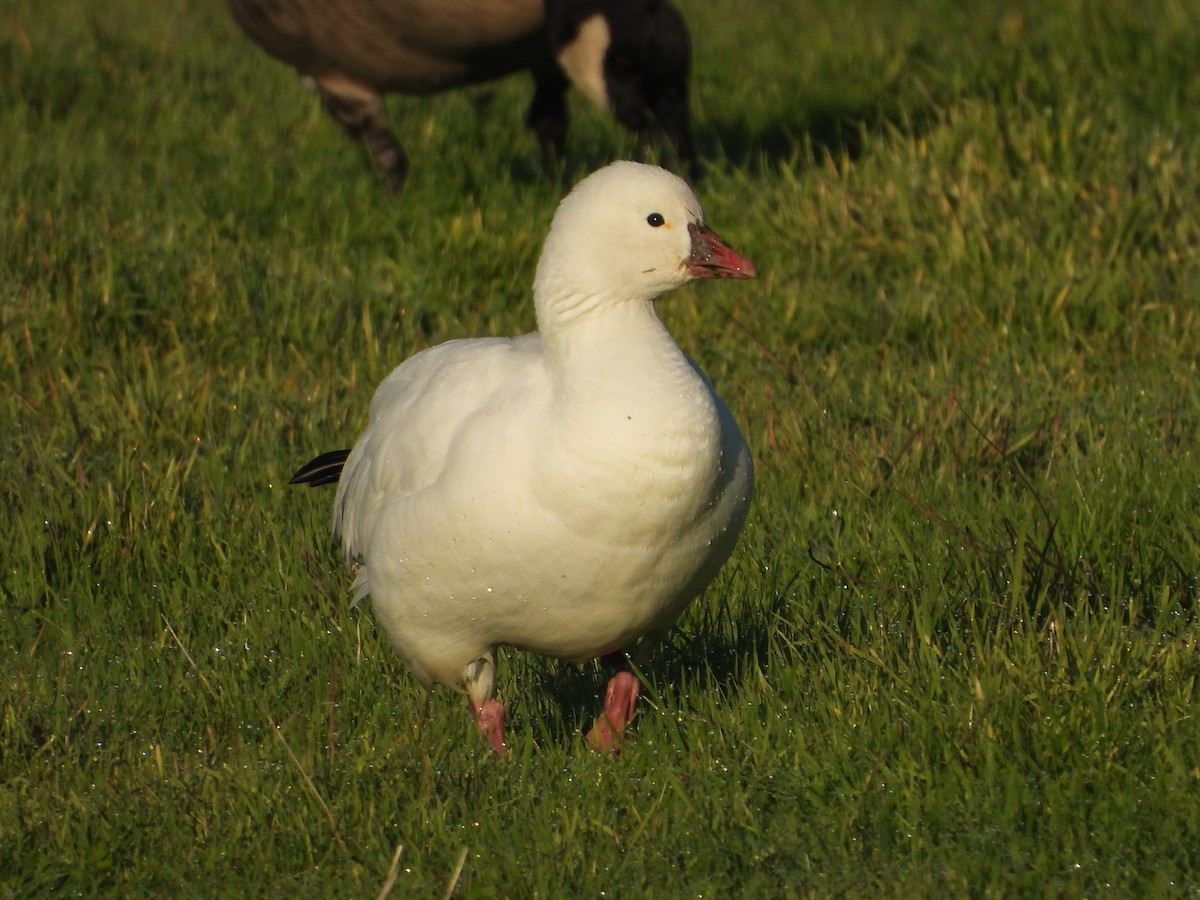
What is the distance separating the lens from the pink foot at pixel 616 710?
3.91 metres

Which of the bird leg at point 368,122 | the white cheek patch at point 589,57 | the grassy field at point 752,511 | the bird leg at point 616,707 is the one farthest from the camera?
the bird leg at point 368,122

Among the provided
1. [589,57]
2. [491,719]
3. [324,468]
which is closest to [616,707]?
[491,719]

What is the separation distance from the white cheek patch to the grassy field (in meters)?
0.44

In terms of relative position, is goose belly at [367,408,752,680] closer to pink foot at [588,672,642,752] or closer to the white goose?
the white goose

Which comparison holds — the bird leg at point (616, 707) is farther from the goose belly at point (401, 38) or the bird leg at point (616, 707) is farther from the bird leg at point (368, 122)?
the goose belly at point (401, 38)

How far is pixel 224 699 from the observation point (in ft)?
13.5

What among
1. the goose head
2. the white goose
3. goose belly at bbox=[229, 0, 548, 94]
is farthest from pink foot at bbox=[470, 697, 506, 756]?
goose belly at bbox=[229, 0, 548, 94]

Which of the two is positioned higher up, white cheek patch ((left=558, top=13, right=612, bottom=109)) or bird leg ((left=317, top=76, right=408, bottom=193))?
white cheek patch ((left=558, top=13, right=612, bottom=109))

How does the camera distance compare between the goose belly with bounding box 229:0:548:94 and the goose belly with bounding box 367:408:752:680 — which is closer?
the goose belly with bounding box 367:408:752:680

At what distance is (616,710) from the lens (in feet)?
13.1

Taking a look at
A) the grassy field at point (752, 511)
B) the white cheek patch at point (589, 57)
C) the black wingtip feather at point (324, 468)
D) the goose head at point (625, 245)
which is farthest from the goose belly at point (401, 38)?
the goose head at point (625, 245)

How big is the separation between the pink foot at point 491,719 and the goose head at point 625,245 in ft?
2.93

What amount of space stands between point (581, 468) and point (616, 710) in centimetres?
77

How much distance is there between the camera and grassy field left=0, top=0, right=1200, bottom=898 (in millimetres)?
3398
